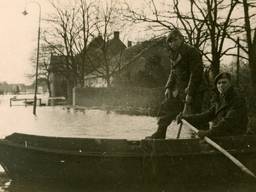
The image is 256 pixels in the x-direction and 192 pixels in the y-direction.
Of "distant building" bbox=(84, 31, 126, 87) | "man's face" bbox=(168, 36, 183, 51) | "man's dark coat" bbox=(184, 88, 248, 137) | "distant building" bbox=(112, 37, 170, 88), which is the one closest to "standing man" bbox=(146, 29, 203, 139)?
"man's face" bbox=(168, 36, 183, 51)

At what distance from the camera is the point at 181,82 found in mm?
10273

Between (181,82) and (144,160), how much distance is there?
202 centimetres

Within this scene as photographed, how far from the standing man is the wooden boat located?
951 millimetres

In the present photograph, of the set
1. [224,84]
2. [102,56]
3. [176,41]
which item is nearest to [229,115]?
[224,84]

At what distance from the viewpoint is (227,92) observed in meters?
8.98

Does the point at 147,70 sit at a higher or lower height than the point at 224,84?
higher

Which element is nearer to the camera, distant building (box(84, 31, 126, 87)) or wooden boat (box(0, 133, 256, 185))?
wooden boat (box(0, 133, 256, 185))

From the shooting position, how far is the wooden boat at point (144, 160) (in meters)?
9.20

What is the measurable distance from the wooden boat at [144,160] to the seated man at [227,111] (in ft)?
0.72

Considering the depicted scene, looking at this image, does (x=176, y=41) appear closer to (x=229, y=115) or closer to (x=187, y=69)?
(x=187, y=69)

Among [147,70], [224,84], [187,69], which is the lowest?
[224,84]

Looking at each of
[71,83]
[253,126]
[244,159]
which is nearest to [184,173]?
[244,159]

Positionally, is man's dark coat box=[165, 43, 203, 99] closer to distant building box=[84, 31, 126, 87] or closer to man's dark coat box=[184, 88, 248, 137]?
man's dark coat box=[184, 88, 248, 137]

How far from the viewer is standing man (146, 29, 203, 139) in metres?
9.90
